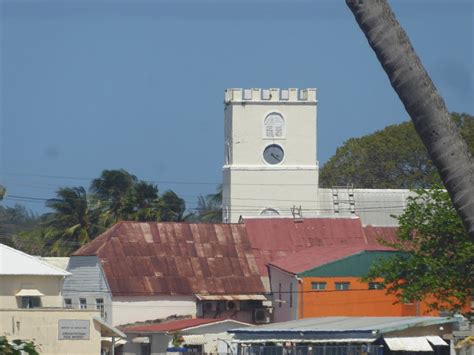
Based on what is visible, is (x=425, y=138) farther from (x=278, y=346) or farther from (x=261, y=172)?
(x=261, y=172)

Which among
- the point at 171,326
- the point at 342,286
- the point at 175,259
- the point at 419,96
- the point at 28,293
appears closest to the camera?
the point at 419,96

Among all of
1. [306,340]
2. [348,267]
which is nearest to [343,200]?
[348,267]

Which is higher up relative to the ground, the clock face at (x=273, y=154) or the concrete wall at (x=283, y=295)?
the clock face at (x=273, y=154)

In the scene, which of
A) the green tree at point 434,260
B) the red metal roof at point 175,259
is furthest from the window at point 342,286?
the green tree at point 434,260

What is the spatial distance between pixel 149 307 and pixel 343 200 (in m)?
23.2

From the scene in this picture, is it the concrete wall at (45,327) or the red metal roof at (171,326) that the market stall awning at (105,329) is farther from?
the red metal roof at (171,326)

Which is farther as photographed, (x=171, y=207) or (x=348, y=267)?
(x=171, y=207)

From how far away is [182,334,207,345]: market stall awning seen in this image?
51.6 m

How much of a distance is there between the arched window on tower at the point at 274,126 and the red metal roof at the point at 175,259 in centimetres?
1681

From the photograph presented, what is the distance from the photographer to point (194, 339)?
2037 inches

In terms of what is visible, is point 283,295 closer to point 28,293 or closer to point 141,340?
point 141,340

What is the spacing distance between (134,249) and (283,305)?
283 inches

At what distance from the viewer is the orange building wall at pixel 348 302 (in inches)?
2034

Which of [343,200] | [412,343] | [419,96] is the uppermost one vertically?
[343,200]
